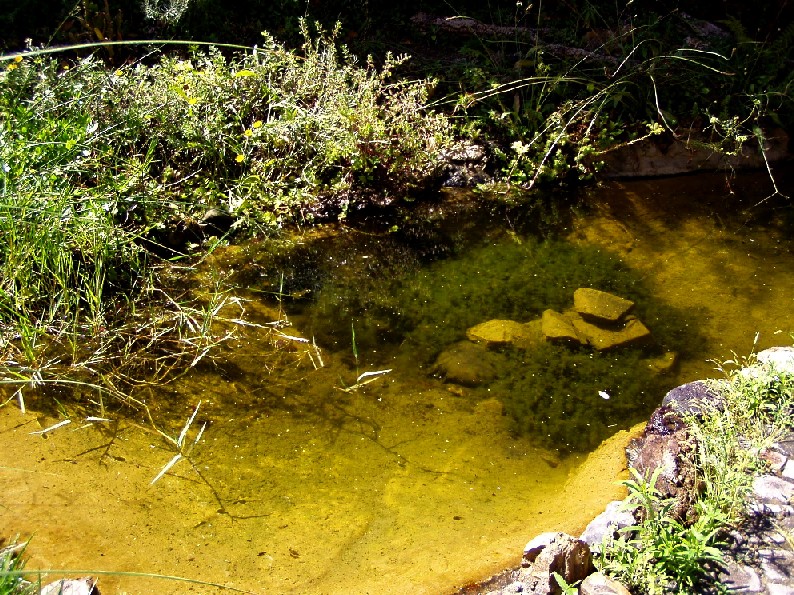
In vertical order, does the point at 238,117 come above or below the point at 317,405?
above

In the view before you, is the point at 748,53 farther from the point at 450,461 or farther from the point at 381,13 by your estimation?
the point at 450,461

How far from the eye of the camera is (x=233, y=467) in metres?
3.33

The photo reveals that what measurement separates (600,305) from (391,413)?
1.54 m

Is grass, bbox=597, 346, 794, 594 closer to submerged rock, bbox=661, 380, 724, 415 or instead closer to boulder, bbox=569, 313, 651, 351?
submerged rock, bbox=661, 380, 724, 415

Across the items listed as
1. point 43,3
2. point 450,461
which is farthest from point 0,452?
point 43,3

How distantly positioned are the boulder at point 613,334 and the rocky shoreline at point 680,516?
994 mm

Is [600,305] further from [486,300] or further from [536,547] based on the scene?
[536,547]

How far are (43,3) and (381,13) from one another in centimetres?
296

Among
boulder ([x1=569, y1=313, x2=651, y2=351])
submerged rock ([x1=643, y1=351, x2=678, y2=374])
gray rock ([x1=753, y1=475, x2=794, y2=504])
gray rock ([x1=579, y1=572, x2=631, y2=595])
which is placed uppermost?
gray rock ([x1=753, y1=475, x2=794, y2=504])

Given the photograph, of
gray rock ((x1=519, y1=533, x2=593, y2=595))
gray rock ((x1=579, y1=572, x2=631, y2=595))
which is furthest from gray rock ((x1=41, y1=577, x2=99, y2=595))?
gray rock ((x1=579, y1=572, x2=631, y2=595))

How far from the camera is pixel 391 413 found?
12.1ft

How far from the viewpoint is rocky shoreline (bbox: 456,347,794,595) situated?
2.62 m

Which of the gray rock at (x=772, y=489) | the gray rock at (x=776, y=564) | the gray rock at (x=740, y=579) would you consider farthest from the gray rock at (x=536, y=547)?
the gray rock at (x=772, y=489)

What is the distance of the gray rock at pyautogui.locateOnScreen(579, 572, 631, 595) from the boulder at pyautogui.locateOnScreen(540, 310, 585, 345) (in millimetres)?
1812
